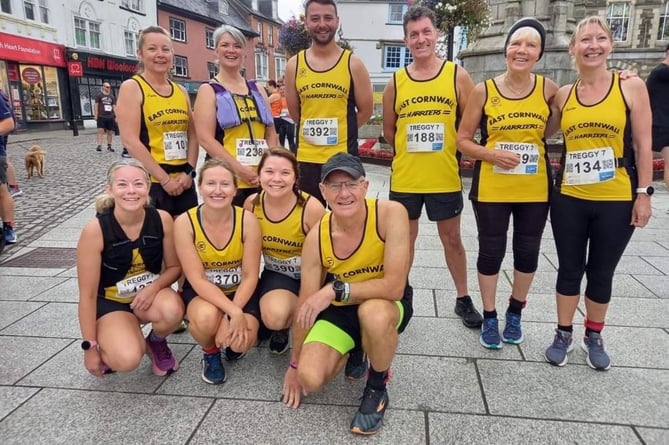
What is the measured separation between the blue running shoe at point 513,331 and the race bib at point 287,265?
1.41 metres

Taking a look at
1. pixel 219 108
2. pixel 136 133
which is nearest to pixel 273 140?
pixel 219 108

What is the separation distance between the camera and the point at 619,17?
33.0 m

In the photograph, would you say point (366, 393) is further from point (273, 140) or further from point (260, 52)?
point (260, 52)

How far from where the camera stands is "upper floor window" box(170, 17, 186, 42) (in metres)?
31.6

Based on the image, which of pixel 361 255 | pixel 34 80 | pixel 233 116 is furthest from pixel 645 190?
pixel 34 80

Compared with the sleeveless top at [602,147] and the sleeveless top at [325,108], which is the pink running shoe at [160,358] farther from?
the sleeveless top at [602,147]

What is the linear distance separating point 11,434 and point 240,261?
4.44ft

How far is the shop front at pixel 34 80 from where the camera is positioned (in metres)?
19.2

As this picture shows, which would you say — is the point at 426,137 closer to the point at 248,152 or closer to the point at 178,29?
the point at 248,152

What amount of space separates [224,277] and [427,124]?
163 cm

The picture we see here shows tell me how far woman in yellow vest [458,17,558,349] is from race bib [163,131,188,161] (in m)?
1.92

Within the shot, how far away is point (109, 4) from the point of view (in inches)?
989

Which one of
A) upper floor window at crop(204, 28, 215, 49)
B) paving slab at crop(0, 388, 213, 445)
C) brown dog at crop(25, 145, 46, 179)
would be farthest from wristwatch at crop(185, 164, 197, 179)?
upper floor window at crop(204, 28, 215, 49)

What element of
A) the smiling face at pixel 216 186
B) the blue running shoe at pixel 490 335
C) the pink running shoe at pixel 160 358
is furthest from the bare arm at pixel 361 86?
the pink running shoe at pixel 160 358
